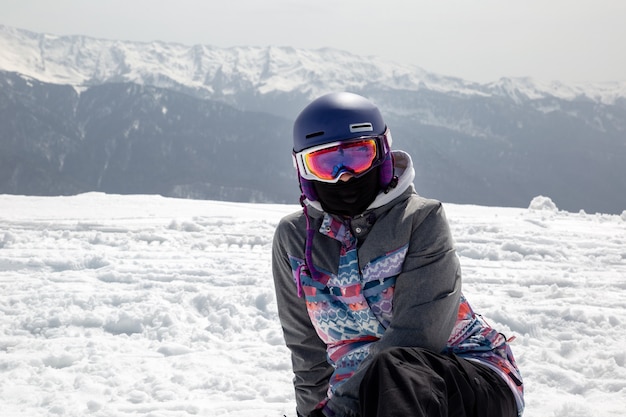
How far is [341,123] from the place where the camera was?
2.05 meters

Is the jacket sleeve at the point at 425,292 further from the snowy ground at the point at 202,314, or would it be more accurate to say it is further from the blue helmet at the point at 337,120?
the snowy ground at the point at 202,314

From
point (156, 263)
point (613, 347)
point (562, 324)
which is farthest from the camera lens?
point (156, 263)

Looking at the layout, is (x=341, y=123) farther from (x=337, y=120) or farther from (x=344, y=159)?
(x=344, y=159)

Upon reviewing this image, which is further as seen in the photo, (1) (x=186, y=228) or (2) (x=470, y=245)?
(1) (x=186, y=228)

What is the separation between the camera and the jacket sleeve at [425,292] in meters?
1.81

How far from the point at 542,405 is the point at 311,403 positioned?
202 centimetres

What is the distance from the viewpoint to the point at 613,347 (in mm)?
4621

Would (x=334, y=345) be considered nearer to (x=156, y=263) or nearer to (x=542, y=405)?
(x=542, y=405)

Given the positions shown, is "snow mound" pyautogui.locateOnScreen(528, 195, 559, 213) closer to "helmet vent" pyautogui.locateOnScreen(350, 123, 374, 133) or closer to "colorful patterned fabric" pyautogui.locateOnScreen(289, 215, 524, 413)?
"colorful patterned fabric" pyautogui.locateOnScreen(289, 215, 524, 413)

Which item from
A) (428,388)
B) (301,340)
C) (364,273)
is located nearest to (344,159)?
(364,273)

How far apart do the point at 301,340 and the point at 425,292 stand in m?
0.62

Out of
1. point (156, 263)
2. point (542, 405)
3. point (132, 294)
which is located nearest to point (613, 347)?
point (542, 405)

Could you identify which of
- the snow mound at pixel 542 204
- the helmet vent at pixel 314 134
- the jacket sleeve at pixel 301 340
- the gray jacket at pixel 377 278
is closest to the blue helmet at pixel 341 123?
the helmet vent at pixel 314 134

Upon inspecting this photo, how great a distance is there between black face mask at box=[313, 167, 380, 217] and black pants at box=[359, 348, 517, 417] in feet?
1.84
